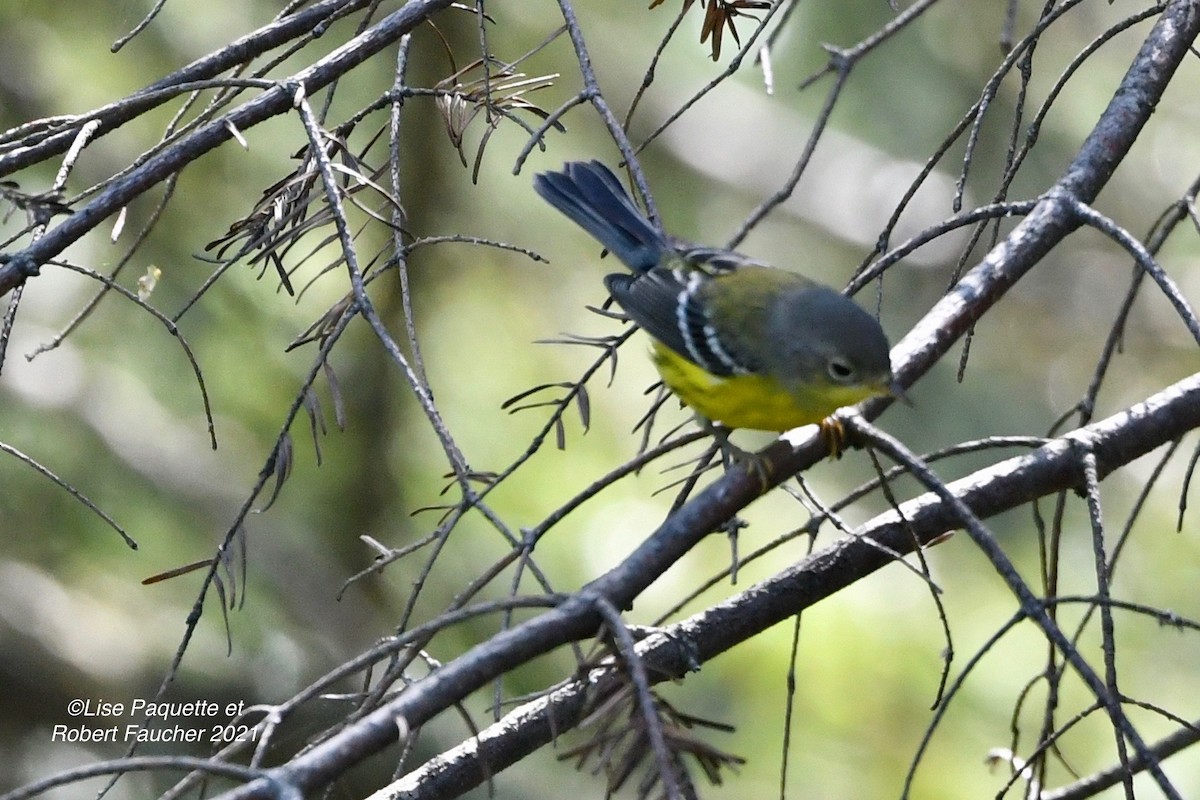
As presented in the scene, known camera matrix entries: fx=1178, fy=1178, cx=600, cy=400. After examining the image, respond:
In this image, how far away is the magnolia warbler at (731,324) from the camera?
8.08 ft

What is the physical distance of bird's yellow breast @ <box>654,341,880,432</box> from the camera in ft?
7.99

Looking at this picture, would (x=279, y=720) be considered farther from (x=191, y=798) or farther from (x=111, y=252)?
(x=111, y=252)

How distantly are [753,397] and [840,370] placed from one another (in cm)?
Result: 24

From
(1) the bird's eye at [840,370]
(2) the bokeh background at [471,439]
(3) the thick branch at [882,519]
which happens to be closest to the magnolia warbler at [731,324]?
(1) the bird's eye at [840,370]

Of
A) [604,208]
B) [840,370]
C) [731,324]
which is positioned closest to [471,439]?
[604,208]

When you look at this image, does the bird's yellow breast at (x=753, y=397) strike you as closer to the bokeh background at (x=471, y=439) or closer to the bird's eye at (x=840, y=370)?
the bird's eye at (x=840, y=370)

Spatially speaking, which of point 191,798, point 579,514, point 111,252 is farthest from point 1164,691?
point 111,252

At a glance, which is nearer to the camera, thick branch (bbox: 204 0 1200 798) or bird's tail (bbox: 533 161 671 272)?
thick branch (bbox: 204 0 1200 798)

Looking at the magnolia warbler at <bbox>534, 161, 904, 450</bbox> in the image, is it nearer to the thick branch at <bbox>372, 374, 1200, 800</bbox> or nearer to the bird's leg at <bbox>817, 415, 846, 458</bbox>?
the bird's leg at <bbox>817, 415, 846, 458</bbox>

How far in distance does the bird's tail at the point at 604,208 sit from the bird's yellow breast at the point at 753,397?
1.50 feet

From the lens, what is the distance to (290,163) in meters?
5.03

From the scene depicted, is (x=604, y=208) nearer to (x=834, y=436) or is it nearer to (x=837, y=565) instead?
(x=834, y=436)

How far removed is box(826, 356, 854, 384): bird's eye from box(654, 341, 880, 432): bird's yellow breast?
2 cm

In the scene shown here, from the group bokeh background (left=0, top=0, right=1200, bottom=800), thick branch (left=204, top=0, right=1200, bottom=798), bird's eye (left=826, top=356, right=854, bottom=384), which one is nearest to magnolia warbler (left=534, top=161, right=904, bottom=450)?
bird's eye (left=826, top=356, right=854, bottom=384)
